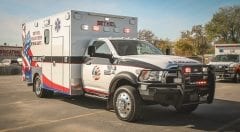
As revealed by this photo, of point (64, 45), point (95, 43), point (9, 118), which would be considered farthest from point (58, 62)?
point (9, 118)

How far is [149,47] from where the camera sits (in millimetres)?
10711

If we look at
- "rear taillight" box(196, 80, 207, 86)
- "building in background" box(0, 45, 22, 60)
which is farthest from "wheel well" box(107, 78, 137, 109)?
"building in background" box(0, 45, 22, 60)

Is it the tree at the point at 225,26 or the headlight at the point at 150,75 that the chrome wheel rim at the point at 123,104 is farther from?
the tree at the point at 225,26

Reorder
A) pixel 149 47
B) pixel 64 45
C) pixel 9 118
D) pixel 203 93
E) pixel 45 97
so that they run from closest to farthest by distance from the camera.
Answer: pixel 203 93 → pixel 9 118 → pixel 149 47 → pixel 64 45 → pixel 45 97

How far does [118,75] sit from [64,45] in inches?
113

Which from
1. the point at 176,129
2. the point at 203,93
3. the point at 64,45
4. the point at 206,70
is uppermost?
the point at 64,45

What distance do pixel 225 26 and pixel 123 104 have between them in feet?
291

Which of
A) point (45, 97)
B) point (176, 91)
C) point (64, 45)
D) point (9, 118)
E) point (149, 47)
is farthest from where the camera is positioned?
point (45, 97)

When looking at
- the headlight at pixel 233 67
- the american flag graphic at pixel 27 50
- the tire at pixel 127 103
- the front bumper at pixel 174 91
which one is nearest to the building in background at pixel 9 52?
the headlight at pixel 233 67

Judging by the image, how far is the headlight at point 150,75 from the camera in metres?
8.38

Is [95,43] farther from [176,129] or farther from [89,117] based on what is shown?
[176,129]

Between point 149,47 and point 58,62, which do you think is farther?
point 58,62

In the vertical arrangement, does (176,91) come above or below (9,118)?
above

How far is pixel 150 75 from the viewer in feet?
27.8
